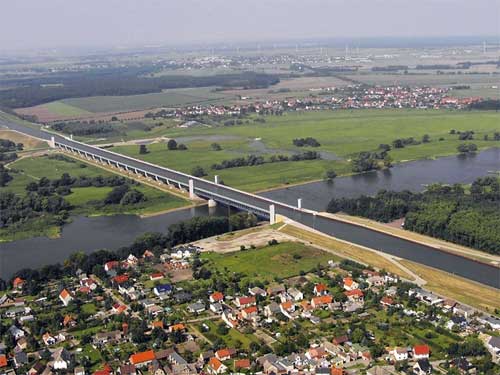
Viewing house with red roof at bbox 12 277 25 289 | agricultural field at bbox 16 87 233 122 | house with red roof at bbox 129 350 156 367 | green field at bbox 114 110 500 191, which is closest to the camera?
house with red roof at bbox 129 350 156 367

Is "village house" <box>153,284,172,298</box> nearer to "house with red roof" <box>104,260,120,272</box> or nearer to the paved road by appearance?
"house with red roof" <box>104,260,120,272</box>

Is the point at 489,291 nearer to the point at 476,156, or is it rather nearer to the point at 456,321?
the point at 456,321

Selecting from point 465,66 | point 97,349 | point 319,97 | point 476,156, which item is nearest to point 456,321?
point 97,349

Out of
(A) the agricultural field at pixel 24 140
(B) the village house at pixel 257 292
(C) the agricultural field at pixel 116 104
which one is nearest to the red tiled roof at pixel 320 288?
(B) the village house at pixel 257 292

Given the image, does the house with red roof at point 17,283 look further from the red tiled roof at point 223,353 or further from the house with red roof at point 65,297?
the red tiled roof at point 223,353

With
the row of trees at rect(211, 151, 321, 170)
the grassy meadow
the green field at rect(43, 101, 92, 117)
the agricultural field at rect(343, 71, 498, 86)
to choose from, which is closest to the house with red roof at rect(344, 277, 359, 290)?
the grassy meadow

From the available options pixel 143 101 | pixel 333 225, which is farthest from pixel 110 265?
pixel 143 101

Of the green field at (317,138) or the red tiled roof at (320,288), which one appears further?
the green field at (317,138)
